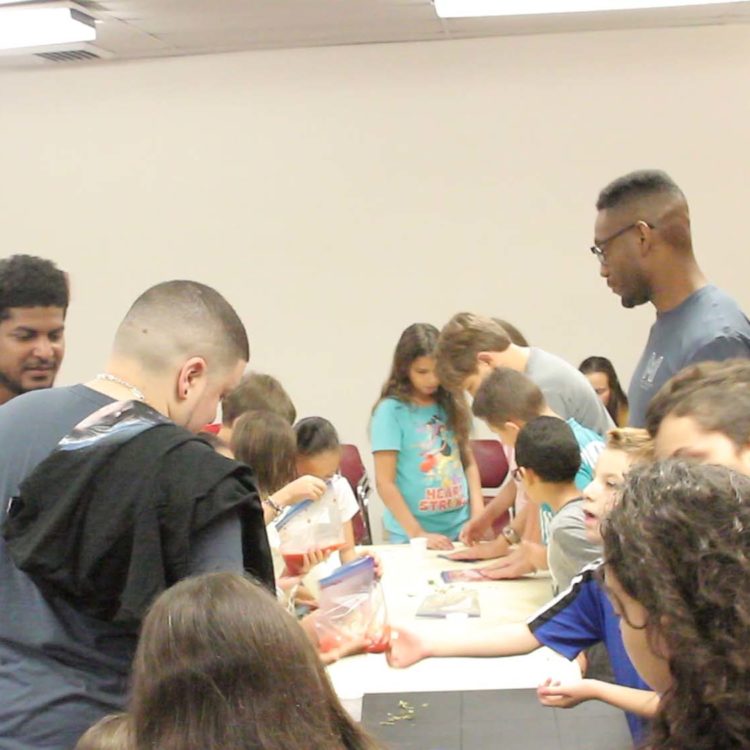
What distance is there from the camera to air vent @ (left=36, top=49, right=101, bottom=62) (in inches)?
211

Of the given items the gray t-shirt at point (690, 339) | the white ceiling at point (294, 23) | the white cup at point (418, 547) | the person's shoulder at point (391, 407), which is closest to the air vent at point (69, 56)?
the white ceiling at point (294, 23)

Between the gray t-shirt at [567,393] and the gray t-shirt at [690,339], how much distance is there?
55cm

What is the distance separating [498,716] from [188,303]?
3.90 ft

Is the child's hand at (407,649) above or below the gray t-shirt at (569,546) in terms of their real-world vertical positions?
below

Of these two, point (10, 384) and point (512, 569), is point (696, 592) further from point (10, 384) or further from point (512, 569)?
point (512, 569)

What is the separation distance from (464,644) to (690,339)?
102cm

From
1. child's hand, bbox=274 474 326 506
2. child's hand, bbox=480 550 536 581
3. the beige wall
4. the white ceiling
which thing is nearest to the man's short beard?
child's hand, bbox=274 474 326 506

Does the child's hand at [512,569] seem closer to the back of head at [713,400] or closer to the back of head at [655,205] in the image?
the back of head at [655,205]

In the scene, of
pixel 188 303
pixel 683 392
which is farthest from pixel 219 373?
pixel 683 392

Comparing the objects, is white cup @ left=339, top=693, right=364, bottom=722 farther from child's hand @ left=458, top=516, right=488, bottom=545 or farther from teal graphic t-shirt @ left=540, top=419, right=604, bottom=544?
child's hand @ left=458, top=516, right=488, bottom=545

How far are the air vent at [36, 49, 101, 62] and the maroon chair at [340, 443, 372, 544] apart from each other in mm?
2527

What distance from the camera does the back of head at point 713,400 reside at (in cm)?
150

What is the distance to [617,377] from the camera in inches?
208

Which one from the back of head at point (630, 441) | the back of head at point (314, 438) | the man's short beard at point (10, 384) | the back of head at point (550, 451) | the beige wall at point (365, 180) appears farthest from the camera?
the beige wall at point (365, 180)
